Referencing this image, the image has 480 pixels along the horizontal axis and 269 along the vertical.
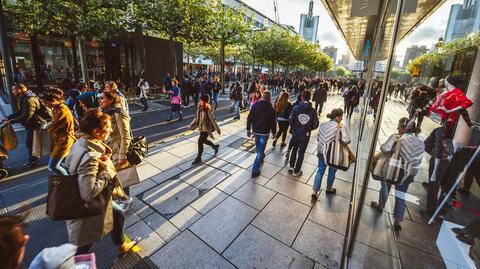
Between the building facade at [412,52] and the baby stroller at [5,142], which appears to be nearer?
the building facade at [412,52]

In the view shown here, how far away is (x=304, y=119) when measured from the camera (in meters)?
4.98

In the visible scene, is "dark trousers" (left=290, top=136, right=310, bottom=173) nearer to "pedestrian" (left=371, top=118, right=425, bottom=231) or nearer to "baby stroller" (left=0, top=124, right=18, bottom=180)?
"pedestrian" (left=371, top=118, right=425, bottom=231)

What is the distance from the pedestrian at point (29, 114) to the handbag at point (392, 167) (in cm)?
670

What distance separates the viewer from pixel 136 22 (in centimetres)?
1384

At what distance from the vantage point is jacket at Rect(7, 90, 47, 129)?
489 cm

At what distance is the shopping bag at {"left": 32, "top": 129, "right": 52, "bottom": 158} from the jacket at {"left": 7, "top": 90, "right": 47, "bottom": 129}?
0.22 m

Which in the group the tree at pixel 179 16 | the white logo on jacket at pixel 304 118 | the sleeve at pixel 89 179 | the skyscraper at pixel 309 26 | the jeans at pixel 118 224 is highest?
the skyscraper at pixel 309 26

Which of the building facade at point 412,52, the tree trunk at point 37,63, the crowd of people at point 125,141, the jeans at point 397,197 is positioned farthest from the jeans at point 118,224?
the tree trunk at point 37,63

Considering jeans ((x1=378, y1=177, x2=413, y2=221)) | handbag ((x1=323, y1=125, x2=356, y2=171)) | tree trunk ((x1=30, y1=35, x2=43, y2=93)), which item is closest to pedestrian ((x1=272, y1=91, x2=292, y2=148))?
handbag ((x1=323, y1=125, x2=356, y2=171))

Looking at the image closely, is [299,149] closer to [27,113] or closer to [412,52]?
[412,52]

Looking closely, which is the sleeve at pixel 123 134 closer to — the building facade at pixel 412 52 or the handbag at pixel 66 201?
the handbag at pixel 66 201

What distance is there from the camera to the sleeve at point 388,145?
3.04 m

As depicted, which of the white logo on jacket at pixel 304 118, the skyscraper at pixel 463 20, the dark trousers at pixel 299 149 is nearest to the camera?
the skyscraper at pixel 463 20

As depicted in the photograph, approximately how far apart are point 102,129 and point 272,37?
22479mm
